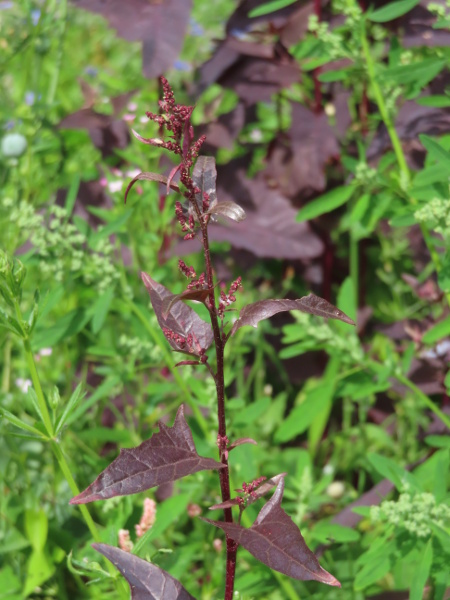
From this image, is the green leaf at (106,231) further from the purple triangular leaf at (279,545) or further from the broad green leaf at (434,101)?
the purple triangular leaf at (279,545)

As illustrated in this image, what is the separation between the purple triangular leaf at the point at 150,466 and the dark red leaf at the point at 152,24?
3.40ft

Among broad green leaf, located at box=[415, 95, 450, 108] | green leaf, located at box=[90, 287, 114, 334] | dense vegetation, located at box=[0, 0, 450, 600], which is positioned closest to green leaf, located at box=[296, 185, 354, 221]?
dense vegetation, located at box=[0, 0, 450, 600]

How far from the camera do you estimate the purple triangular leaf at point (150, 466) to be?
28.3 inches

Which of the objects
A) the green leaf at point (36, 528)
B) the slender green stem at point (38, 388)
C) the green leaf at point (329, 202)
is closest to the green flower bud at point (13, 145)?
the green leaf at point (329, 202)

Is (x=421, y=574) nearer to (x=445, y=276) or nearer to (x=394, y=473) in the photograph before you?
(x=394, y=473)

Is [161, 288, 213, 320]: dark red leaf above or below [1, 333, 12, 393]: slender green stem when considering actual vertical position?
above

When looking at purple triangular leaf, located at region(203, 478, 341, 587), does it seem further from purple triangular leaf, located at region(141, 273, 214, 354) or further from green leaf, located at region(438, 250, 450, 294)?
green leaf, located at region(438, 250, 450, 294)

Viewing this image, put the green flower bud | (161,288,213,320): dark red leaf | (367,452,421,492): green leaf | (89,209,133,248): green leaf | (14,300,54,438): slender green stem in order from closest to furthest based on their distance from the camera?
(161,288,213,320): dark red leaf < (14,300,54,438): slender green stem < (367,452,421,492): green leaf < (89,209,133,248): green leaf < the green flower bud

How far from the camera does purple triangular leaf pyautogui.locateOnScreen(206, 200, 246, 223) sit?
2.23ft

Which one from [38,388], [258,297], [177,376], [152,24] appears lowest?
[258,297]

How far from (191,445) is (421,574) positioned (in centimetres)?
45

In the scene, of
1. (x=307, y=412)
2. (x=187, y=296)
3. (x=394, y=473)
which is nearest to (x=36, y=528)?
(x=307, y=412)

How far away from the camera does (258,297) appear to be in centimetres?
197

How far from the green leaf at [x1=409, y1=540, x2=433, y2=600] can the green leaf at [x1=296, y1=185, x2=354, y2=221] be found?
2.29 ft
